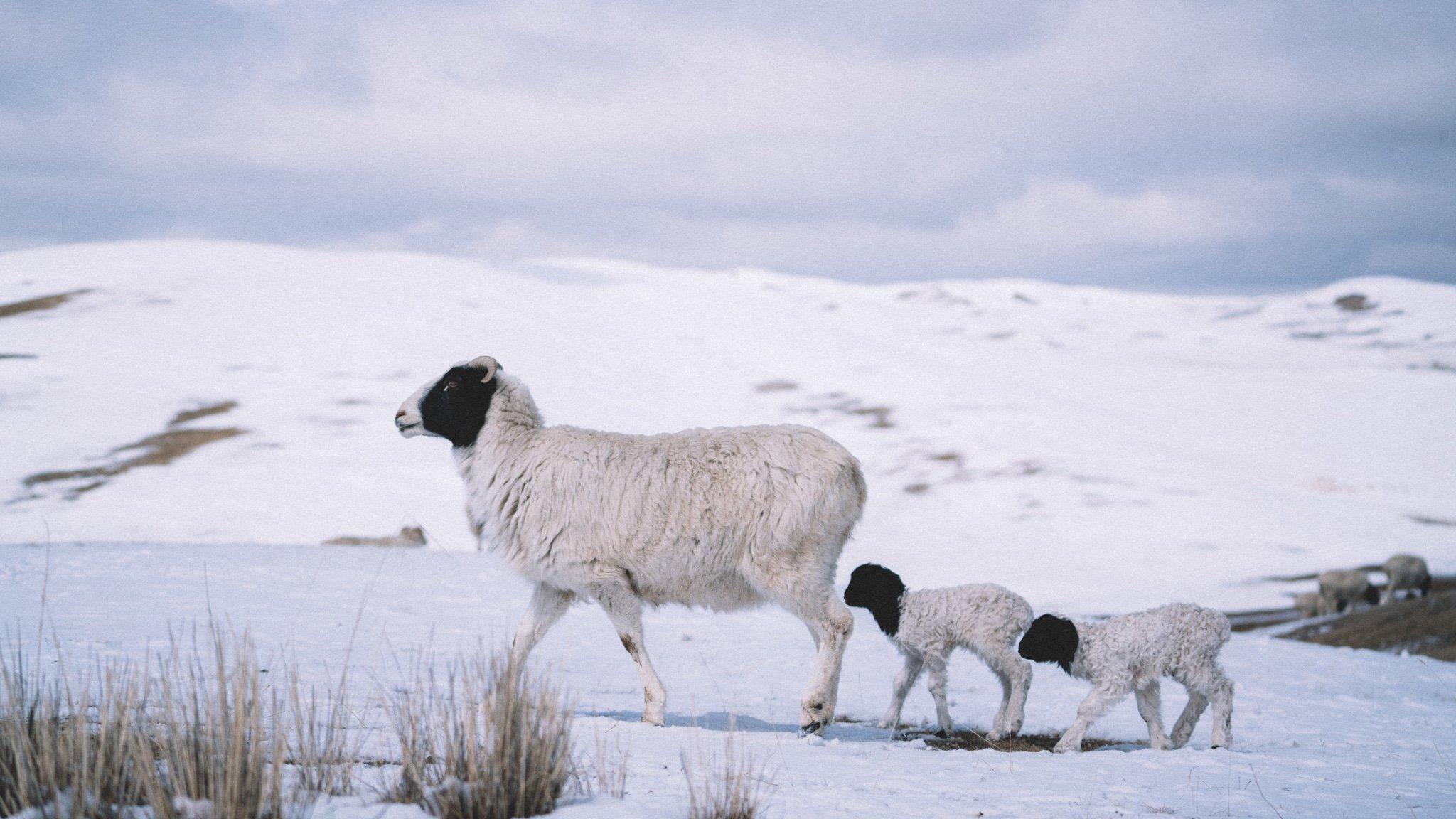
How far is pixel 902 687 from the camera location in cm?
1112

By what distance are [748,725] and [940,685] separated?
2.01 meters

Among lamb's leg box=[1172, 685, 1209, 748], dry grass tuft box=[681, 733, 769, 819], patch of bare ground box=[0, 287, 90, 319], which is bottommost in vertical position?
lamb's leg box=[1172, 685, 1209, 748]

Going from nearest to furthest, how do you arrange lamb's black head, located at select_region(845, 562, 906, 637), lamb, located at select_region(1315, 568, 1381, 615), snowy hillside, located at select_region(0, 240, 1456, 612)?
lamb's black head, located at select_region(845, 562, 906, 637) → lamb, located at select_region(1315, 568, 1381, 615) → snowy hillside, located at select_region(0, 240, 1456, 612)

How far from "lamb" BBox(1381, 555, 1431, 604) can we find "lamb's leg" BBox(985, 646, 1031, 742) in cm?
2409

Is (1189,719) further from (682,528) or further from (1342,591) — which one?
(1342,591)

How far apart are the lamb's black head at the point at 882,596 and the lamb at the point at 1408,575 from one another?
968 inches

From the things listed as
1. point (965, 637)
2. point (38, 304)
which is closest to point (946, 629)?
point (965, 637)

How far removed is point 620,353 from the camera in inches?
2822

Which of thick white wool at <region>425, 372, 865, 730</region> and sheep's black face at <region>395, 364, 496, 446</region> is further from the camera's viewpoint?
sheep's black face at <region>395, 364, 496, 446</region>

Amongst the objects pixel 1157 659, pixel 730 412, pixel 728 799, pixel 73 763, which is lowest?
pixel 728 799

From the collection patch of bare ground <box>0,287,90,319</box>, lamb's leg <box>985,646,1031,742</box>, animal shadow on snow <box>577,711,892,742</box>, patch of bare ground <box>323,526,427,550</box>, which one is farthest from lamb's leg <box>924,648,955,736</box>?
patch of bare ground <box>0,287,90,319</box>

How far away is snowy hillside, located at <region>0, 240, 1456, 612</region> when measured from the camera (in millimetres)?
40000

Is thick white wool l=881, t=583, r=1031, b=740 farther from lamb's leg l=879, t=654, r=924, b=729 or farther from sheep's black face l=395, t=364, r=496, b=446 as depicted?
sheep's black face l=395, t=364, r=496, b=446

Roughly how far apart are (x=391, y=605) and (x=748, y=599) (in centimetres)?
960
